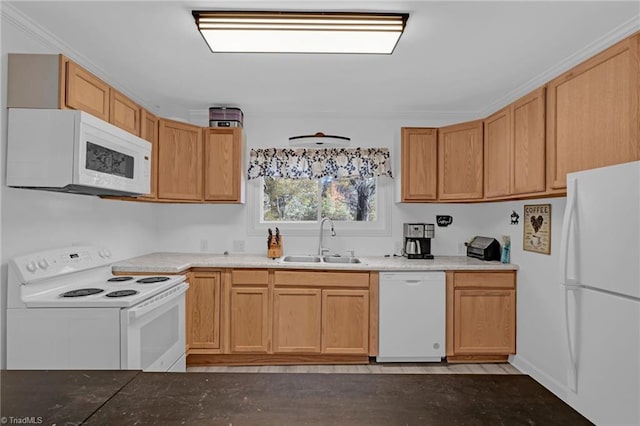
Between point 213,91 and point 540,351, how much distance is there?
3502mm

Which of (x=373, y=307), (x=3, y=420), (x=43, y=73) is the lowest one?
(x=373, y=307)

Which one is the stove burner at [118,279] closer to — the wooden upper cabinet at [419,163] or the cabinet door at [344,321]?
the cabinet door at [344,321]

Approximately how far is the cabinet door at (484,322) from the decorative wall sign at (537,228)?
1.57 ft

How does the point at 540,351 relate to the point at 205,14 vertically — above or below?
below

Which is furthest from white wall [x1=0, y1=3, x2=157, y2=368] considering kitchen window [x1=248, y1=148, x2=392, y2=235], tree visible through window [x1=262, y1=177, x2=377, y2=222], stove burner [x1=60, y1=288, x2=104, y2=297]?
tree visible through window [x1=262, y1=177, x2=377, y2=222]

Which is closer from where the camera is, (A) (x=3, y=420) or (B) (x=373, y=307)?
(A) (x=3, y=420)

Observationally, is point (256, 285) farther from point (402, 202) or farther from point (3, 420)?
point (3, 420)

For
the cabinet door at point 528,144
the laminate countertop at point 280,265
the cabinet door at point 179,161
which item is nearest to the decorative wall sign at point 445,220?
the laminate countertop at point 280,265

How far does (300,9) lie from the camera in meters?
1.74

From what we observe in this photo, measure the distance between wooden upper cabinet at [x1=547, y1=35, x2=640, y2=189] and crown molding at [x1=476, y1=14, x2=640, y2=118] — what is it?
297 millimetres

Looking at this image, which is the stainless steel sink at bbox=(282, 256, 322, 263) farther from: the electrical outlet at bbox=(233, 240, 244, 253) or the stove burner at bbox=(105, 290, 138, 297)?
the stove burner at bbox=(105, 290, 138, 297)

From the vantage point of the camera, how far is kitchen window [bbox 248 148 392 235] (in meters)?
3.40

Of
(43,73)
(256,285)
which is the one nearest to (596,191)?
(256,285)

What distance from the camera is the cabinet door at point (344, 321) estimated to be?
279 centimetres
